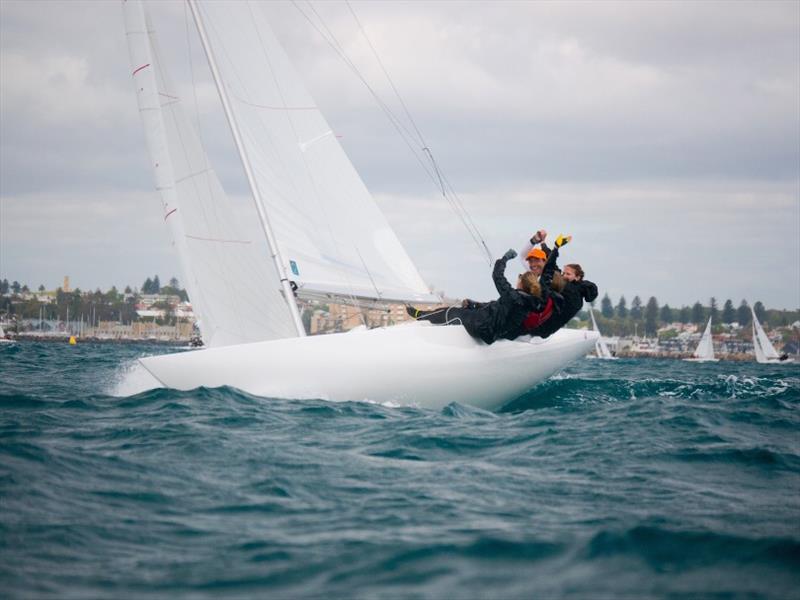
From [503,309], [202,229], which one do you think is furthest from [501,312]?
[202,229]

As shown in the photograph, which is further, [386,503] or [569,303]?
[569,303]

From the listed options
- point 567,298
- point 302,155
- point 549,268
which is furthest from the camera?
point 302,155

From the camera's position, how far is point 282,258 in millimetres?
10430

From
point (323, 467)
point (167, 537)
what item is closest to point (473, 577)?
point (167, 537)

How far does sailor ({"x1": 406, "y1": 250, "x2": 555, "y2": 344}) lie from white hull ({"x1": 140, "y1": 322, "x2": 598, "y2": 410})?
0.18 meters

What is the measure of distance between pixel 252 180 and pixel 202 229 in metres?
1.17

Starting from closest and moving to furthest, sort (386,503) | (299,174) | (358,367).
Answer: (386,503)
(358,367)
(299,174)

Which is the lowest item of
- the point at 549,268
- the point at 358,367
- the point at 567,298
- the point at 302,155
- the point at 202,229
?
the point at 358,367

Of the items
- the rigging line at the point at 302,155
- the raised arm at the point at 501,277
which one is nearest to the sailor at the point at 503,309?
the raised arm at the point at 501,277

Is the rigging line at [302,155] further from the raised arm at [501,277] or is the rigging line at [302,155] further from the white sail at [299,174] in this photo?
the raised arm at [501,277]

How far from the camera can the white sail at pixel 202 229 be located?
1105 centimetres

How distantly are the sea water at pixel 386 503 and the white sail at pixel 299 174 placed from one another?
2.36 m

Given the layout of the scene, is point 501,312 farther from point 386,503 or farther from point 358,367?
point 386,503

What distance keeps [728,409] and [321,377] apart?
425cm
